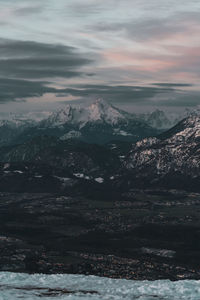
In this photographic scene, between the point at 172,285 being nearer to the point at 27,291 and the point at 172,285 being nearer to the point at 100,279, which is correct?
the point at 100,279

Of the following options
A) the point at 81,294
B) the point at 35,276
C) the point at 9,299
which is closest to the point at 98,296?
the point at 81,294

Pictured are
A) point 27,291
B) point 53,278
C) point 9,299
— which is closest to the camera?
point 9,299

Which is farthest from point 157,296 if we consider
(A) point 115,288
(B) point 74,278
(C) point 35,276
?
(C) point 35,276

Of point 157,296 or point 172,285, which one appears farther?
point 172,285

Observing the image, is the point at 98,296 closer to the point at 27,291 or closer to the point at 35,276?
the point at 27,291

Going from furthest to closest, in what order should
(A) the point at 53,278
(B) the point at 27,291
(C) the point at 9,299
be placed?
(A) the point at 53,278
(B) the point at 27,291
(C) the point at 9,299

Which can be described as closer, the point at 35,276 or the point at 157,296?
the point at 157,296
